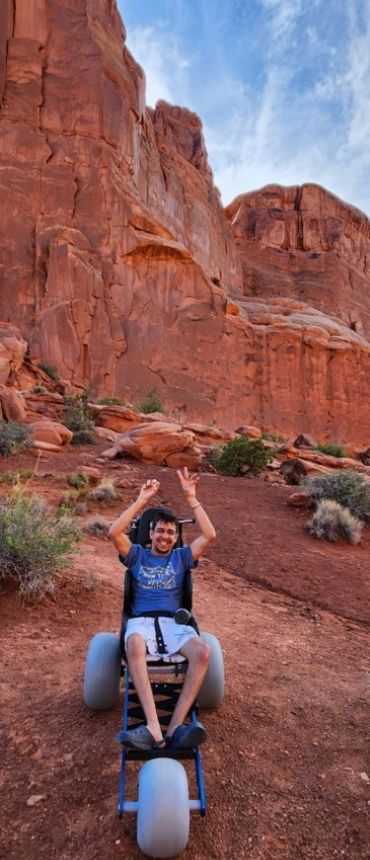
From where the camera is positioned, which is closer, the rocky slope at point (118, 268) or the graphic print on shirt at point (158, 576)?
the graphic print on shirt at point (158, 576)

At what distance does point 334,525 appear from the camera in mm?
8531

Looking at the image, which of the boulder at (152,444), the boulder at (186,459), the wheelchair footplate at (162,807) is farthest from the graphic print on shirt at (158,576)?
the boulder at (186,459)

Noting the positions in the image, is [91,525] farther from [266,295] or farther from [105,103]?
[266,295]

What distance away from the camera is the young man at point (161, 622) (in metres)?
2.37

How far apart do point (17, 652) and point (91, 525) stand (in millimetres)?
3643

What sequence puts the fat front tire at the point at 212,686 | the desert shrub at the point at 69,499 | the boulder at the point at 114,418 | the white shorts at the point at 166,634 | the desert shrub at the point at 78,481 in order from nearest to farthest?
the white shorts at the point at 166,634
the fat front tire at the point at 212,686
the desert shrub at the point at 69,499
the desert shrub at the point at 78,481
the boulder at the point at 114,418

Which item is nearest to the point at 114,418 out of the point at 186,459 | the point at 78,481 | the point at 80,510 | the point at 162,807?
the point at 186,459

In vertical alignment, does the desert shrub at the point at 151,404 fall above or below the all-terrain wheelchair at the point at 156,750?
above

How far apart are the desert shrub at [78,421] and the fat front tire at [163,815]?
12.5m

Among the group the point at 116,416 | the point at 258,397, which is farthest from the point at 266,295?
the point at 116,416

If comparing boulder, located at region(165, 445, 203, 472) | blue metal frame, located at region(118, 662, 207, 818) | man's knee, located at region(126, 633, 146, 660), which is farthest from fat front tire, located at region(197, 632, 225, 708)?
boulder, located at region(165, 445, 203, 472)

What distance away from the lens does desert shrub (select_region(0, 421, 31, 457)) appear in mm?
11602

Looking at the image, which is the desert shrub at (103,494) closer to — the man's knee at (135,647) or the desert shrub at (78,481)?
the desert shrub at (78,481)

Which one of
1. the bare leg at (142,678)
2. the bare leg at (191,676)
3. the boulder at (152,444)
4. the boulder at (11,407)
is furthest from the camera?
the boulder at (11,407)
